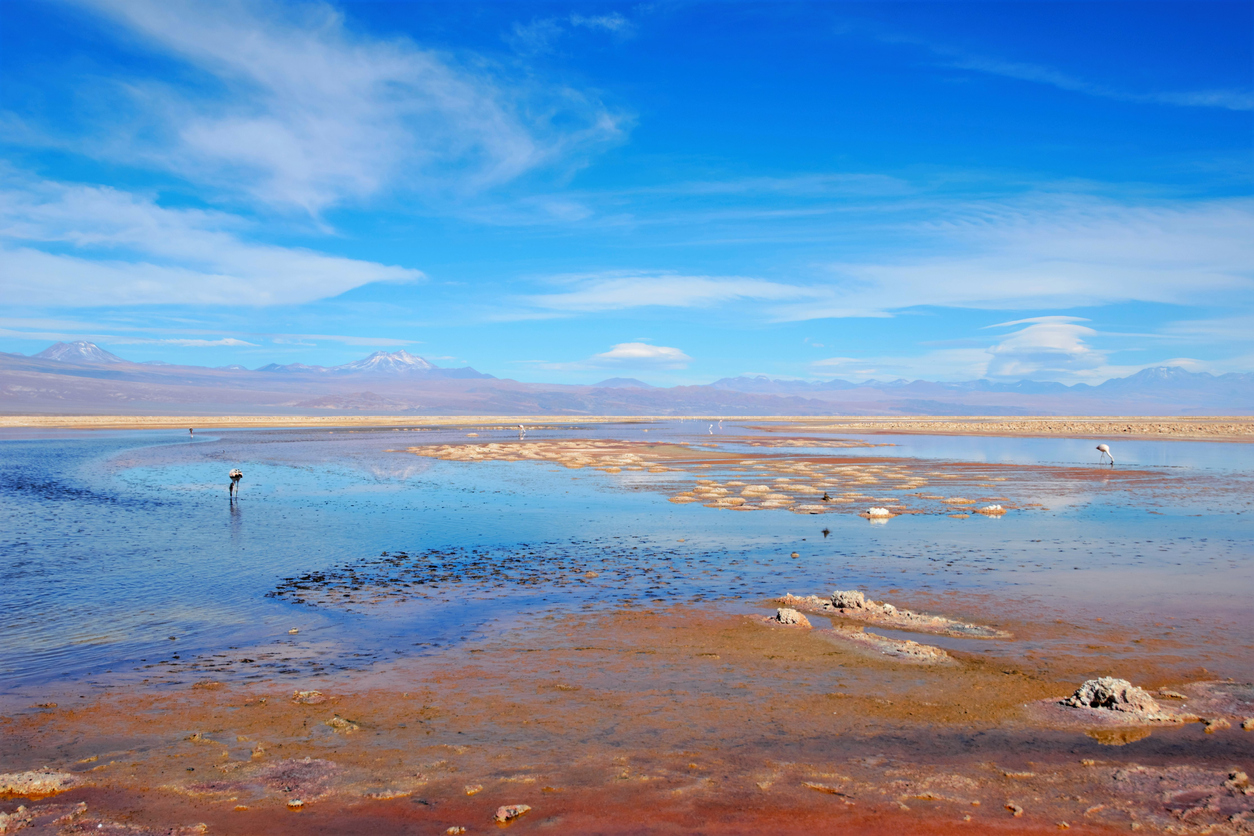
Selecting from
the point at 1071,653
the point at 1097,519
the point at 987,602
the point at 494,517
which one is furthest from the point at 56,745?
the point at 1097,519

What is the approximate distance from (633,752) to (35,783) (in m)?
5.38

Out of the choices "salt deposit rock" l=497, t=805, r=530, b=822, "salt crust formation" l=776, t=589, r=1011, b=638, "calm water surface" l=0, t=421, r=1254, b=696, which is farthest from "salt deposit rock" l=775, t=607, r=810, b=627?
"salt deposit rock" l=497, t=805, r=530, b=822

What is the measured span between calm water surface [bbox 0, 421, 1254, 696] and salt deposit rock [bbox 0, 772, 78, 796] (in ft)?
9.16

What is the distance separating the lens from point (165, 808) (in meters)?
6.05

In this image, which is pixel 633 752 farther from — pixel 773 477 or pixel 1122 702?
pixel 773 477

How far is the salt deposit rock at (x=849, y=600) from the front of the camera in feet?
39.5

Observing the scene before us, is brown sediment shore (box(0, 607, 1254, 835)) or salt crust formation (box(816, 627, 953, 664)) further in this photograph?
salt crust formation (box(816, 627, 953, 664))

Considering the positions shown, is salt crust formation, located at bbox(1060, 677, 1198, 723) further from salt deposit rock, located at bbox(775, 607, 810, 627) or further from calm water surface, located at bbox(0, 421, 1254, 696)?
calm water surface, located at bbox(0, 421, 1254, 696)

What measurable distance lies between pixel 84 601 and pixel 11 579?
10.2ft

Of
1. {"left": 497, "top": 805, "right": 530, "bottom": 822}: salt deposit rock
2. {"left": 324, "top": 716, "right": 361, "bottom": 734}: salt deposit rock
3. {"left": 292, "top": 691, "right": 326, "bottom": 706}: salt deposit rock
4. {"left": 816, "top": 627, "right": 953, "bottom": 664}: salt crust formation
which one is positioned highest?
{"left": 816, "top": 627, "right": 953, "bottom": 664}: salt crust formation

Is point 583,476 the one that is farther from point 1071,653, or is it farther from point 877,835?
point 877,835

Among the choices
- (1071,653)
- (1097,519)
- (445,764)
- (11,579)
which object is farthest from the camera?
(1097,519)

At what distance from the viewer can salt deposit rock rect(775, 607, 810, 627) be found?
11394 millimetres

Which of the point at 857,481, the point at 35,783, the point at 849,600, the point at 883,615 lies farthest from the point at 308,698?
the point at 857,481
